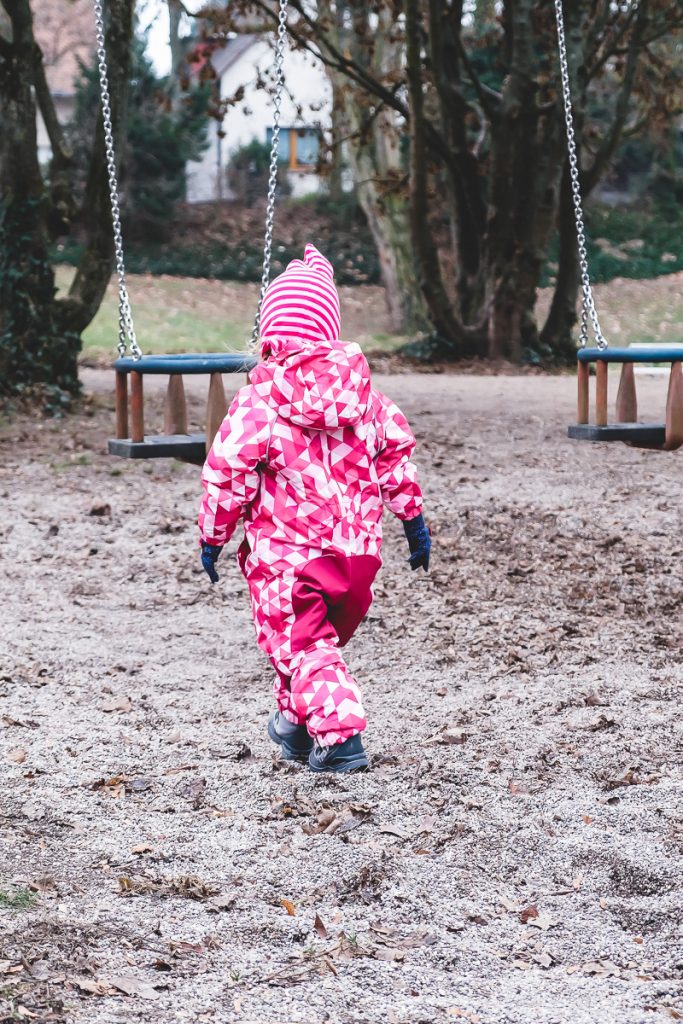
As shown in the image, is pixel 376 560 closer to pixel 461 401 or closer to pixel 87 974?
pixel 87 974

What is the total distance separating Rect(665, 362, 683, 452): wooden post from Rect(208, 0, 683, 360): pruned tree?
8629 mm

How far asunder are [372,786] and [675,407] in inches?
99.6

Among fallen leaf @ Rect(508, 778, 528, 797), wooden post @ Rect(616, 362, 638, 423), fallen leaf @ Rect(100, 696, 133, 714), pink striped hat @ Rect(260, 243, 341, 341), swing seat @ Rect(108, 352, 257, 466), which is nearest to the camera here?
pink striped hat @ Rect(260, 243, 341, 341)

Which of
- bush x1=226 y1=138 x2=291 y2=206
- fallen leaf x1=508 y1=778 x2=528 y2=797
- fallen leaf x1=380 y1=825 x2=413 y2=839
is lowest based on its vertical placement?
fallen leaf x1=380 y1=825 x2=413 y2=839

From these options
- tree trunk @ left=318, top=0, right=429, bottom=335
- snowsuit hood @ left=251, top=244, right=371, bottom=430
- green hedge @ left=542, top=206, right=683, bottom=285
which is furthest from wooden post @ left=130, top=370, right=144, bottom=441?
green hedge @ left=542, top=206, right=683, bottom=285

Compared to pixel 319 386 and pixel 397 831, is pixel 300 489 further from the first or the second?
pixel 397 831

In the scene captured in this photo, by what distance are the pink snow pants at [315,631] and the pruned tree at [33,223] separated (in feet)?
26.6

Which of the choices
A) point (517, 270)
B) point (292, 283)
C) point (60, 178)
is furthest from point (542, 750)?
point (517, 270)

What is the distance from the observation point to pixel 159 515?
8891mm

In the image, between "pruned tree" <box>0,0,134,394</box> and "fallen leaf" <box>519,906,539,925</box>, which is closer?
"fallen leaf" <box>519,906,539,925</box>

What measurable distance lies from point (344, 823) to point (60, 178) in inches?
356

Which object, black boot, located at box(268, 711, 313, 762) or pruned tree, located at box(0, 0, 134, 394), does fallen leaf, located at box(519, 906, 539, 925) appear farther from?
pruned tree, located at box(0, 0, 134, 394)

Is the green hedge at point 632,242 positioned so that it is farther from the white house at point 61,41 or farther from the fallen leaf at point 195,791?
the fallen leaf at point 195,791

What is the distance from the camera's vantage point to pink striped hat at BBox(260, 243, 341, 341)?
4352 millimetres
